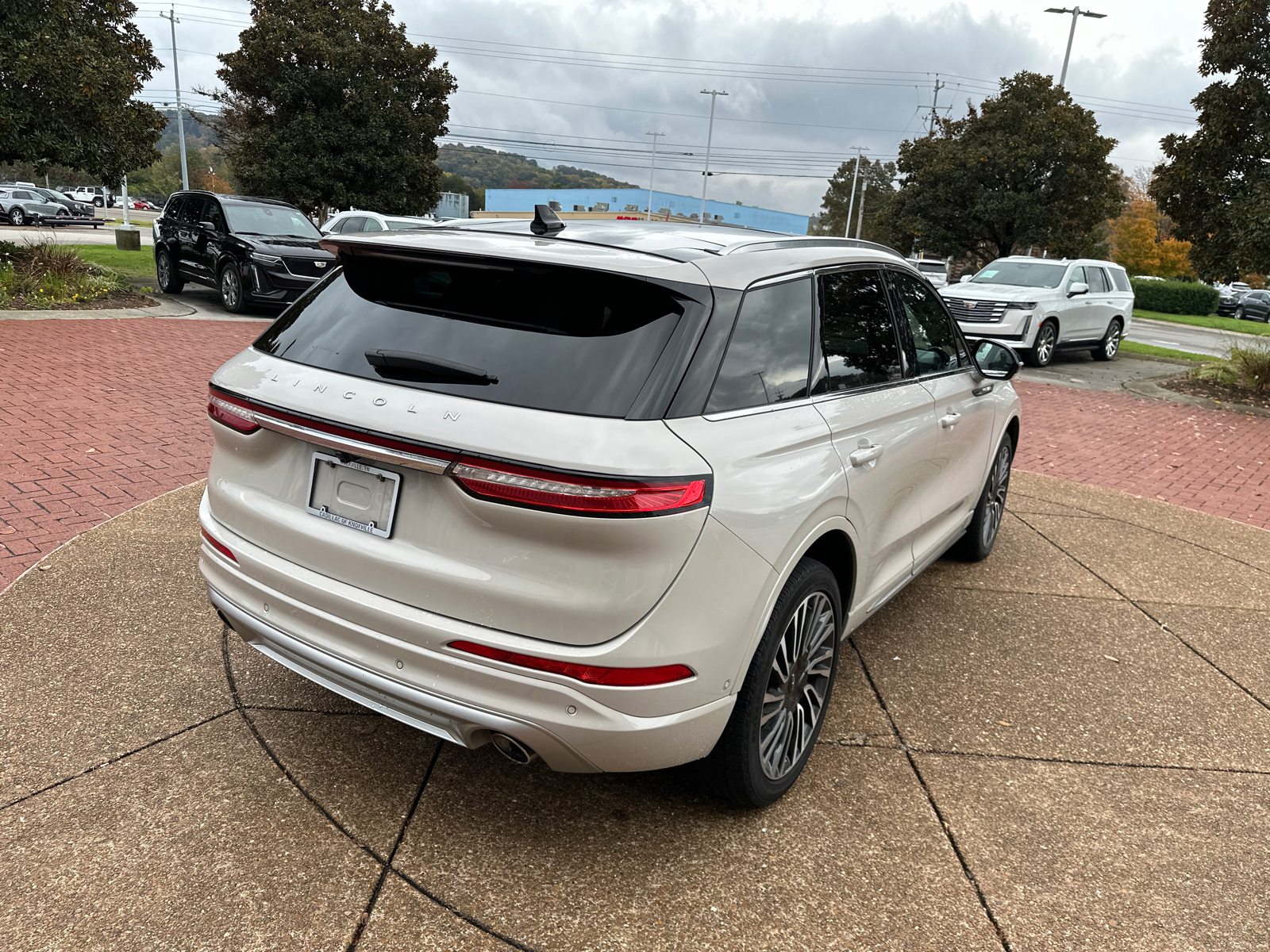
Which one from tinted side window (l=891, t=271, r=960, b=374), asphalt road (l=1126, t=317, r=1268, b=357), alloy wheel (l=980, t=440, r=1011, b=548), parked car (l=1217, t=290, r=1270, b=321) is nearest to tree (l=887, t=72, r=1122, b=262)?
asphalt road (l=1126, t=317, r=1268, b=357)

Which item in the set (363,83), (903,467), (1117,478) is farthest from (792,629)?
(363,83)

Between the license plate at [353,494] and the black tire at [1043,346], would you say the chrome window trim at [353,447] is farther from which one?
the black tire at [1043,346]

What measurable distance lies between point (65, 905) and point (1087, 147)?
92.5 ft

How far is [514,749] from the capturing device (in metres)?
2.40

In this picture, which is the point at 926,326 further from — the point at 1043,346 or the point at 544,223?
the point at 1043,346

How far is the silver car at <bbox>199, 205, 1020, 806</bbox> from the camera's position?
223cm

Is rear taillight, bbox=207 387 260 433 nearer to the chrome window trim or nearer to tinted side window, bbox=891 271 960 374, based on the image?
the chrome window trim

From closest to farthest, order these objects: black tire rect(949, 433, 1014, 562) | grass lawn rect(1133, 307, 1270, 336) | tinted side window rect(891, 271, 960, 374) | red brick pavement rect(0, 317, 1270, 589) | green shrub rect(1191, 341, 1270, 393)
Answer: tinted side window rect(891, 271, 960, 374) → black tire rect(949, 433, 1014, 562) → red brick pavement rect(0, 317, 1270, 589) → green shrub rect(1191, 341, 1270, 393) → grass lawn rect(1133, 307, 1270, 336)

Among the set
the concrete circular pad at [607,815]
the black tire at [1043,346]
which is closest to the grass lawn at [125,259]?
the black tire at [1043,346]

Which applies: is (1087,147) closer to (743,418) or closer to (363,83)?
(363,83)

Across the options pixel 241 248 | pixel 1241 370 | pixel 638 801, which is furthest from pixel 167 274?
pixel 1241 370

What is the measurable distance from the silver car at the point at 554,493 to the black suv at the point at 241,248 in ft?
38.2

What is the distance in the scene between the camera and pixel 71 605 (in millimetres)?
4008

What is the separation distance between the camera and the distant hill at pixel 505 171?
296 feet
